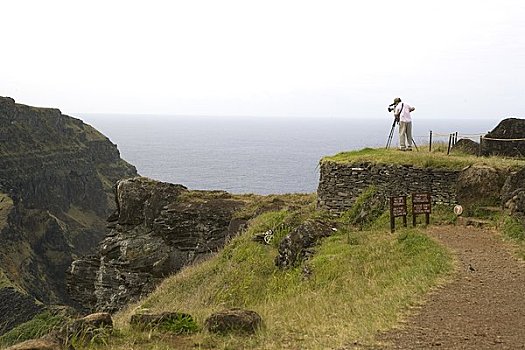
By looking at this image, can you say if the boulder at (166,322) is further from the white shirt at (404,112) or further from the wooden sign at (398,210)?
the white shirt at (404,112)

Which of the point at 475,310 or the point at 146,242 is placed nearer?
the point at 475,310

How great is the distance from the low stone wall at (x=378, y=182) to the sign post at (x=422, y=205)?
2625mm

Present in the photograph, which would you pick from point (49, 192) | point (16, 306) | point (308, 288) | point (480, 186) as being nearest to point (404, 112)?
point (480, 186)

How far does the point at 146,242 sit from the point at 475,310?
21.0 meters

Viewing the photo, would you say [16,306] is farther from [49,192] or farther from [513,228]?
[49,192]

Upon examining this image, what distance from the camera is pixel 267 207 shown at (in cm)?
2964

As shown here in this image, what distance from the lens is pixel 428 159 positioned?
23.6 m

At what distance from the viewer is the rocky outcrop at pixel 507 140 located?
25.2 m

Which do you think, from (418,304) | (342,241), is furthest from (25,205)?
(418,304)

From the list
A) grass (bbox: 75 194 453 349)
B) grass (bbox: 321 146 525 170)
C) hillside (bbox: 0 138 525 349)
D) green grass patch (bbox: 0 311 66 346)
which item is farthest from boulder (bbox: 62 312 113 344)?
grass (bbox: 321 146 525 170)

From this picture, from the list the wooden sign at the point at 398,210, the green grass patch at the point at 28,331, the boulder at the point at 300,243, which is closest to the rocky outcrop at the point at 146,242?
the green grass patch at the point at 28,331

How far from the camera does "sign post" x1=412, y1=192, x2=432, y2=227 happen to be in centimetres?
2014

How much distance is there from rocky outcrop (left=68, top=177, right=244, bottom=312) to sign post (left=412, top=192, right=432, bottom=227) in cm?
1031

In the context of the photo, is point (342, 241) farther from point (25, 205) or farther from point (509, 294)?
point (25, 205)
